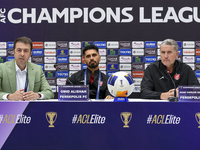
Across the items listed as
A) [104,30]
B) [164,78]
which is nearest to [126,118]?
[164,78]

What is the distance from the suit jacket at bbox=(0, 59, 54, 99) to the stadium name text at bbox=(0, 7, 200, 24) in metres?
1.51

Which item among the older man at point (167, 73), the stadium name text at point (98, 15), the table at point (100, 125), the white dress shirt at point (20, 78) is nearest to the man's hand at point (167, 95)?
the older man at point (167, 73)

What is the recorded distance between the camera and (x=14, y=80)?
7.90 feet

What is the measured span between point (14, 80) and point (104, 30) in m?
1.87

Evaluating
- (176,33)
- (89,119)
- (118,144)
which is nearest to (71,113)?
(89,119)

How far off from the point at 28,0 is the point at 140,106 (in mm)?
3074

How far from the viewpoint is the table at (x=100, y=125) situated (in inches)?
61.4

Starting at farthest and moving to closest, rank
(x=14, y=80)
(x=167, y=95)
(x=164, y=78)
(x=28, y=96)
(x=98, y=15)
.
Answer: (x=98, y=15), (x=164, y=78), (x=14, y=80), (x=167, y=95), (x=28, y=96)

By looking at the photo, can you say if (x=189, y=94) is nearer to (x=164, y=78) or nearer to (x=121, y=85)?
(x=121, y=85)

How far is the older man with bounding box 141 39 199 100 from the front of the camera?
2534mm

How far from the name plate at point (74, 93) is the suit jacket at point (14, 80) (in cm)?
64

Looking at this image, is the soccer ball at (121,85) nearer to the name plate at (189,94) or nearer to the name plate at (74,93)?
the name plate at (74,93)

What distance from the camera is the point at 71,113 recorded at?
5.24 ft

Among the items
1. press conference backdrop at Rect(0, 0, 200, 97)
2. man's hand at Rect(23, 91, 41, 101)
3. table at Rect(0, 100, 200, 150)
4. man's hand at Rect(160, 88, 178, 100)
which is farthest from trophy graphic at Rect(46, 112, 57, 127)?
press conference backdrop at Rect(0, 0, 200, 97)
